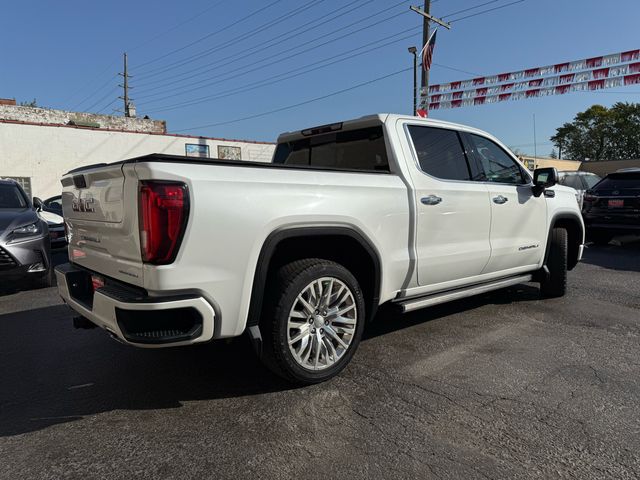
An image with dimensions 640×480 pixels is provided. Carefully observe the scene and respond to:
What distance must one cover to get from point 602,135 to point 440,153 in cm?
5838

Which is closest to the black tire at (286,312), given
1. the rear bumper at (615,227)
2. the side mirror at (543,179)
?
the side mirror at (543,179)

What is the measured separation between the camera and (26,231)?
596 cm

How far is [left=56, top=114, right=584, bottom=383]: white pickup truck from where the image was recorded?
8.21ft

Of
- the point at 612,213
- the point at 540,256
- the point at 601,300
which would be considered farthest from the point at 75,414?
the point at 612,213

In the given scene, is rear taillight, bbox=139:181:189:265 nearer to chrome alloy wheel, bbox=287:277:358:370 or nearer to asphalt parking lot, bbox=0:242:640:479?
chrome alloy wheel, bbox=287:277:358:370

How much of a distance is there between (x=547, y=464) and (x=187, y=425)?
192 centimetres

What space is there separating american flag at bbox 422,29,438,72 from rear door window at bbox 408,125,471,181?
50.9 feet

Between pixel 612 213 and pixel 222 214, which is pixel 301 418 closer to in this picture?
pixel 222 214

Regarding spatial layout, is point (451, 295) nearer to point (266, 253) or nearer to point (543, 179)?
point (543, 179)

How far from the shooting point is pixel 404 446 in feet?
8.04

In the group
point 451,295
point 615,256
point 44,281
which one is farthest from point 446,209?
point 615,256

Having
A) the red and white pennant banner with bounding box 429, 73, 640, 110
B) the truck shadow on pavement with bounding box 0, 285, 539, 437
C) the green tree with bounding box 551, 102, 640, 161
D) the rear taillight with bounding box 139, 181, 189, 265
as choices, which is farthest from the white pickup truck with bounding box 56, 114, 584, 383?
the green tree with bounding box 551, 102, 640, 161

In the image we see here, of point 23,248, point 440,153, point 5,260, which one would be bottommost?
point 5,260

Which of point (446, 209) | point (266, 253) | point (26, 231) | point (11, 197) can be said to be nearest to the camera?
point (266, 253)
